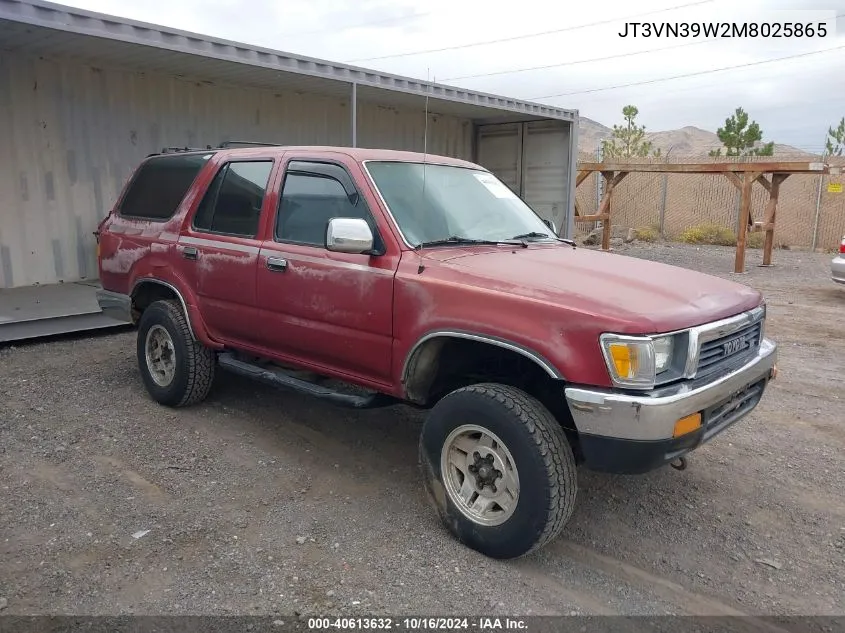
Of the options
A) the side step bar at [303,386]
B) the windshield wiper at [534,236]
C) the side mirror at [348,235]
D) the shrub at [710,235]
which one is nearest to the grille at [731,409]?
the windshield wiper at [534,236]

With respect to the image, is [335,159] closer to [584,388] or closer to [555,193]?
[584,388]

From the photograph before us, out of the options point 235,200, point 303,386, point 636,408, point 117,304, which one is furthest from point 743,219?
point 636,408

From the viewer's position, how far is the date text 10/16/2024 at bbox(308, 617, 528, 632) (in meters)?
2.78

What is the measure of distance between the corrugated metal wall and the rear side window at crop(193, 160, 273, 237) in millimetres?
5728

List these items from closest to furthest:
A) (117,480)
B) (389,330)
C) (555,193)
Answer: (389,330)
(117,480)
(555,193)

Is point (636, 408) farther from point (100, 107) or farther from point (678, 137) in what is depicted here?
point (678, 137)

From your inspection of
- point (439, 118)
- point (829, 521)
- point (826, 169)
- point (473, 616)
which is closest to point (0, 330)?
point (473, 616)

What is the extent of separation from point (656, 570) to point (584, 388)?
1.05 meters

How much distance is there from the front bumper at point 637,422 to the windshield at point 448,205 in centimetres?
138

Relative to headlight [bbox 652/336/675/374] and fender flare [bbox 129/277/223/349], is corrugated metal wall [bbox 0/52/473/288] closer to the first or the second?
fender flare [bbox 129/277/223/349]

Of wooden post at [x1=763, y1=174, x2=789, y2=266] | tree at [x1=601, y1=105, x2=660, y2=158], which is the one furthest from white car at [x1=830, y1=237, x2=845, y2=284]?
tree at [x1=601, y1=105, x2=660, y2=158]

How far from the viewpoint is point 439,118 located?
1540cm

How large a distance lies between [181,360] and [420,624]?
300cm

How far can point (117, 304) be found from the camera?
5.50 metres
